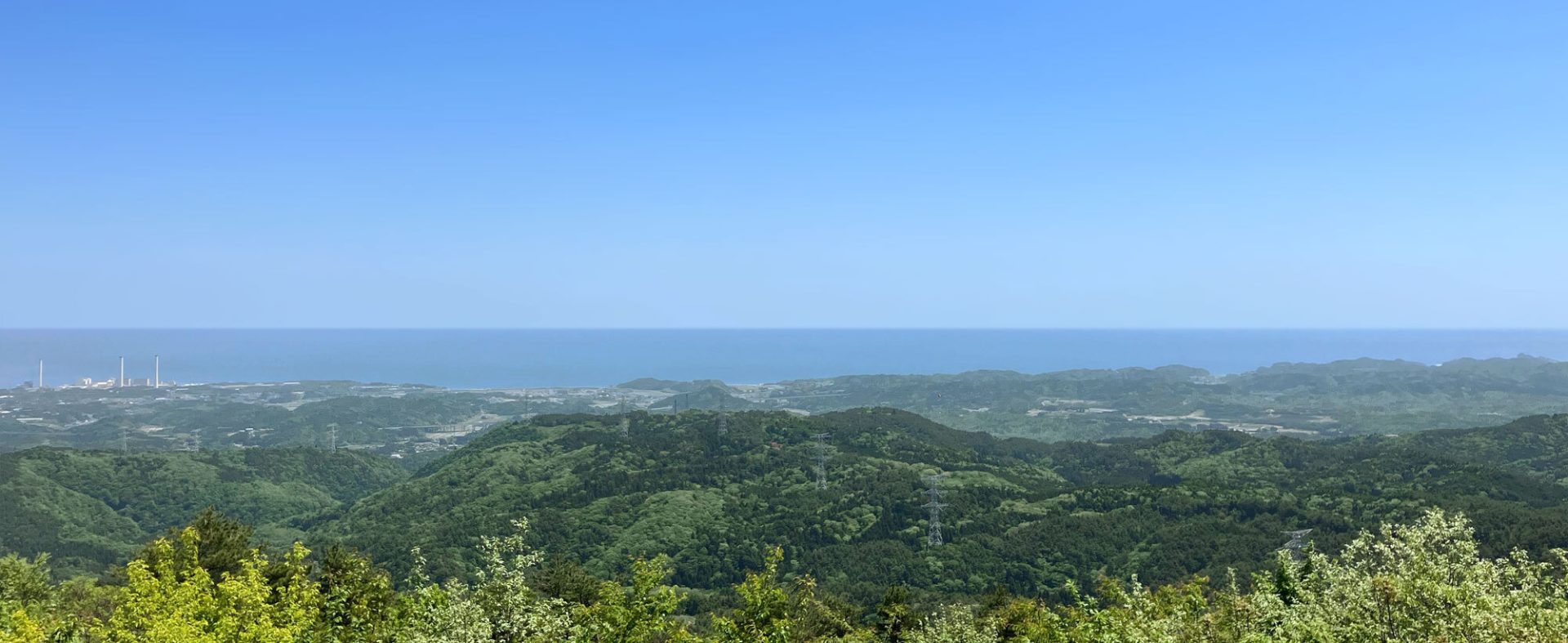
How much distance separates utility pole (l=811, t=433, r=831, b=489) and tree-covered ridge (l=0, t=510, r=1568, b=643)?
81861 mm

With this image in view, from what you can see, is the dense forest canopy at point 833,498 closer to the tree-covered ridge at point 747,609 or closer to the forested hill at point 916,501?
the forested hill at point 916,501

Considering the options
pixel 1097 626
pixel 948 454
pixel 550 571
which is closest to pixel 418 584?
pixel 550 571

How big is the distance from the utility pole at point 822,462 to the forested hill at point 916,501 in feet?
4.46

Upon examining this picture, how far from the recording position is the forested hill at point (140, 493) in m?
128

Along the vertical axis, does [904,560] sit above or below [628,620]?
below

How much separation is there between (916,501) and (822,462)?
19.9 meters

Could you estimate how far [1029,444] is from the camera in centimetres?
19412

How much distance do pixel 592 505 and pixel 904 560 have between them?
47180mm

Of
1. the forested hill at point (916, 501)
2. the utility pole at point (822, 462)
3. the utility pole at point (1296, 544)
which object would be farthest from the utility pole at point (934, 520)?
the utility pole at point (1296, 544)

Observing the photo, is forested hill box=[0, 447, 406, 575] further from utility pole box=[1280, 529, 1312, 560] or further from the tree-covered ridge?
utility pole box=[1280, 529, 1312, 560]

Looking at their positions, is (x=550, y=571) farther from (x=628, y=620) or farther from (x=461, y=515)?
(x=461, y=515)

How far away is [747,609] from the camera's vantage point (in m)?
32.0

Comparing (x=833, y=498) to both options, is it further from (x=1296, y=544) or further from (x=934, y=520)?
(x=1296, y=544)

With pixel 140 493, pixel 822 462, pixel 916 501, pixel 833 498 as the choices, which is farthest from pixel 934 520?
pixel 140 493
